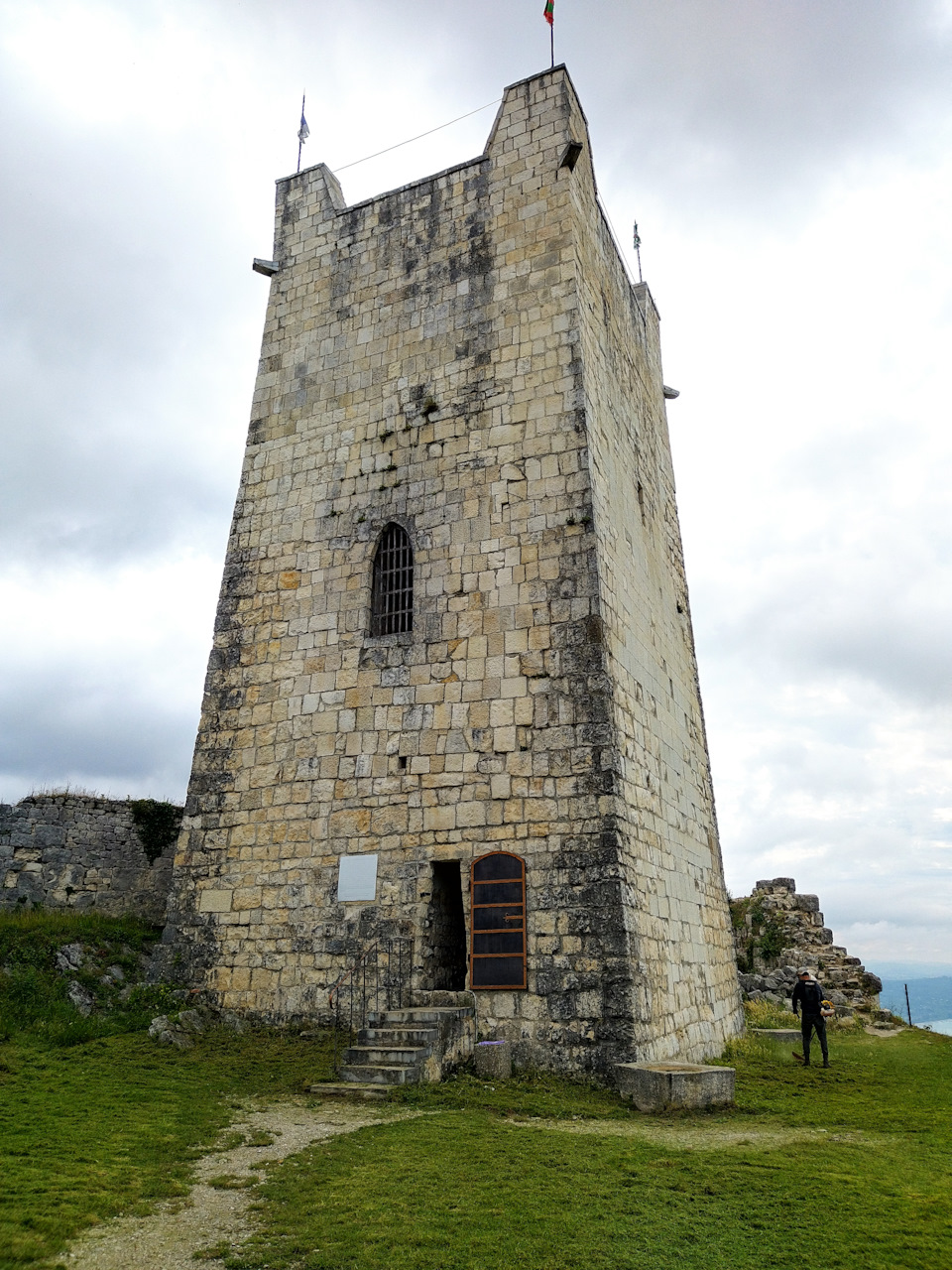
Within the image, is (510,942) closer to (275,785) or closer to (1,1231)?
(275,785)

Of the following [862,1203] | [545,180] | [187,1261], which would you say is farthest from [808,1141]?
[545,180]

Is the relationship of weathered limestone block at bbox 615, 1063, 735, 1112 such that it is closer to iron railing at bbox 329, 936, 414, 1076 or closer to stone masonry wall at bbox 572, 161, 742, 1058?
stone masonry wall at bbox 572, 161, 742, 1058

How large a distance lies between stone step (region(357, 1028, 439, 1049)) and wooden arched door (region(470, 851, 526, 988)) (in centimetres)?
95

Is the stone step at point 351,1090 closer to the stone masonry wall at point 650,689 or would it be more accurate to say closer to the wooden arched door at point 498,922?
the wooden arched door at point 498,922

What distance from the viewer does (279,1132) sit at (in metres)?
6.80

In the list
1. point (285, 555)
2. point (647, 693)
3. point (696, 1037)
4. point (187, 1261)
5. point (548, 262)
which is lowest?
point (187, 1261)

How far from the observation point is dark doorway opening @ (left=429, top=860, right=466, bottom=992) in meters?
10.1

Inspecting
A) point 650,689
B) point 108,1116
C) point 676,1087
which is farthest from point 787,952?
point 108,1116

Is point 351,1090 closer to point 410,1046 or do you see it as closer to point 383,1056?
point 383,1056

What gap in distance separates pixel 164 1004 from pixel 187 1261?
6.73m

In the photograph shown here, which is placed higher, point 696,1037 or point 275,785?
point 275,785

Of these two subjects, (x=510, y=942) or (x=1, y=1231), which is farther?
(x=510, y=942)

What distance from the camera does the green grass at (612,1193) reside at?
4.34 m

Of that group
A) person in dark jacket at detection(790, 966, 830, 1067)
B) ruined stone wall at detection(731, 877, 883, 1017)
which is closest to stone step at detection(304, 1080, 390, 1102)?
person in dark jacket at detection(790, 966, 830, 1067)
